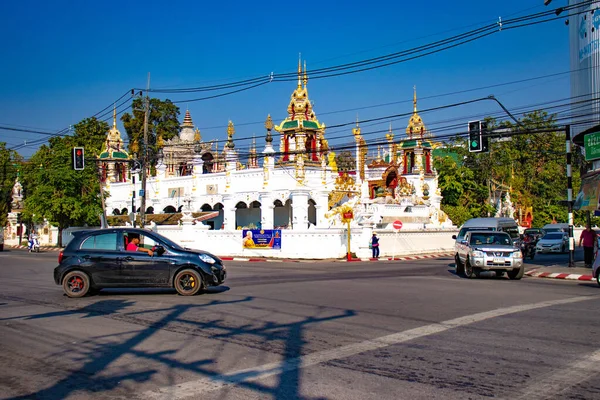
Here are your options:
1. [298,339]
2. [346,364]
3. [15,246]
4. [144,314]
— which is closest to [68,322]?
[144,314]

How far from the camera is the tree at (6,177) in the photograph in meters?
65.6

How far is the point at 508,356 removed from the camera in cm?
798

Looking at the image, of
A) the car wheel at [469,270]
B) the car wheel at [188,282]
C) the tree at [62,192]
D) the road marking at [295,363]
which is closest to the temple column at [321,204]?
the tree at [62,192]

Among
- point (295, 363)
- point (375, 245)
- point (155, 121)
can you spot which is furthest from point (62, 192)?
point (295, 363)

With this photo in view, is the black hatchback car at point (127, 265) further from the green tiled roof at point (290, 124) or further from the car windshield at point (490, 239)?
the green tiled roof at point (290, 124)

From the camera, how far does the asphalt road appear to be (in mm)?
6594

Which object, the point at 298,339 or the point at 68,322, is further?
the point at 68,322

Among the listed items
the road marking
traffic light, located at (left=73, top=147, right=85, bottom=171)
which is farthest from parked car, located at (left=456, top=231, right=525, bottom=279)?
traffic light, located at (left=73, top=147, right=85, bottom=171)

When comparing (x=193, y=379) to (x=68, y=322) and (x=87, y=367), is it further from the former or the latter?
(x=68, y=322)

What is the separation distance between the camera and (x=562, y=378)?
22.6ft

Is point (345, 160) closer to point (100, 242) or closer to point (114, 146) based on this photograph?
point (114, 146)

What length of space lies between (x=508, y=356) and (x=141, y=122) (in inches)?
3012

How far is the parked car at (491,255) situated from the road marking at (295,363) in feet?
28.6

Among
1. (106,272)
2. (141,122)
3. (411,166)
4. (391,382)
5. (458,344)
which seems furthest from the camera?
(141,122)
